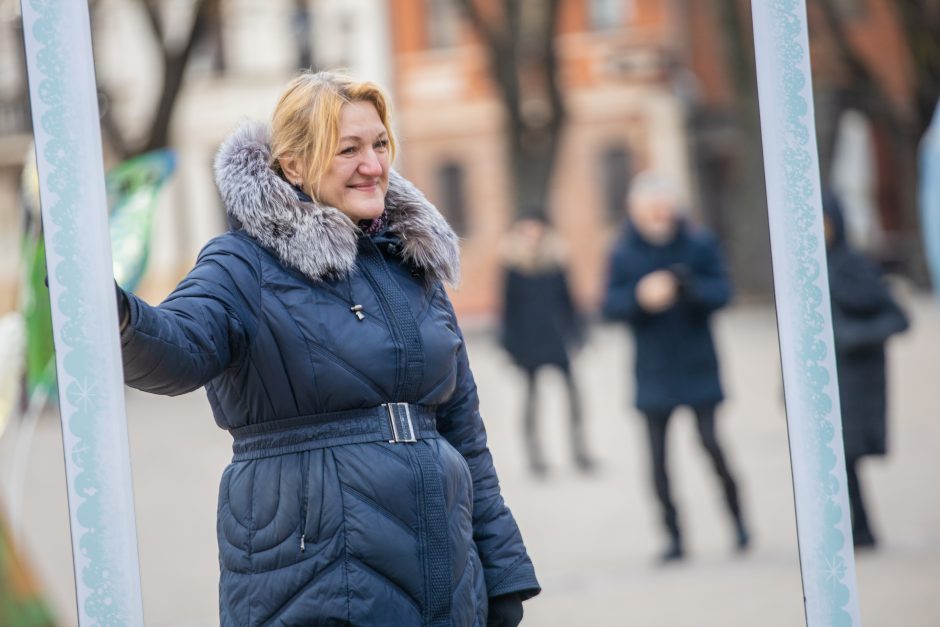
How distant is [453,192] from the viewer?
108ft

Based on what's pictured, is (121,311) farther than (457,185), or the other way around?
(457,185)

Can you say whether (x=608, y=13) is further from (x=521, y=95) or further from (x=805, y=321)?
(x=805, y=321)

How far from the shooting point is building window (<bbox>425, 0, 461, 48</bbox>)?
1325 inches

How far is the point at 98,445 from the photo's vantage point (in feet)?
7.86

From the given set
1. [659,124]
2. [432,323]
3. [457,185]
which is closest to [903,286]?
[659,124]

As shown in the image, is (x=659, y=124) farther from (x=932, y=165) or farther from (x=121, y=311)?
(x=121, y=311)

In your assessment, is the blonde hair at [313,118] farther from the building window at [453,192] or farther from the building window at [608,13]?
the building window at [608,13]

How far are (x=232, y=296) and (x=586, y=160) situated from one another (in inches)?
1186

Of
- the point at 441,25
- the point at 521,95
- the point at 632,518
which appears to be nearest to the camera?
the point at 632,518

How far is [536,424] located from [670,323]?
3967 mm

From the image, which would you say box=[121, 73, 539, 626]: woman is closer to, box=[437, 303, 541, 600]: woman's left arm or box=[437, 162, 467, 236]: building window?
box=[437, 303, 541, 600]: woman's left arm

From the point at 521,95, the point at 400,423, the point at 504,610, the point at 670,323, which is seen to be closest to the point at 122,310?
the point at 400,423

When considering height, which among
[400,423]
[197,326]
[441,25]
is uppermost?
[441,25]

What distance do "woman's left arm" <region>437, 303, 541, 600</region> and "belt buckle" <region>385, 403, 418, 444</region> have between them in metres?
0.22
